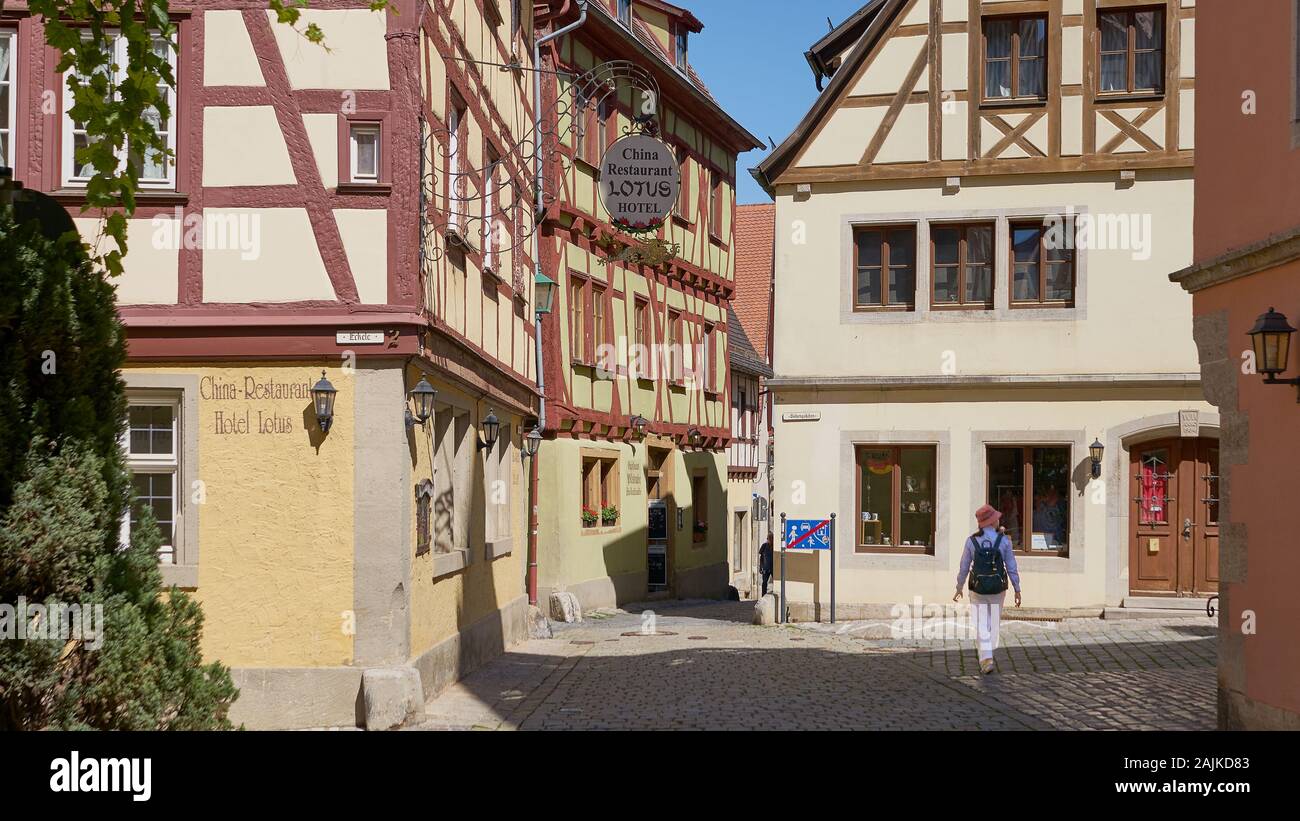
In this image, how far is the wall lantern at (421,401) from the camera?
10.9 metres

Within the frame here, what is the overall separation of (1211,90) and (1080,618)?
933 cm

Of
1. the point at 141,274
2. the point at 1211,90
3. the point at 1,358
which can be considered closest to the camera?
the point at 1,358

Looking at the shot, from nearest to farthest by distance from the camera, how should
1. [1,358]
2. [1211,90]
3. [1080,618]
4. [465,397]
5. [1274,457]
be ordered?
[1,358]
[1274,457]
[1211,90]
[465,397]
[1080,618]

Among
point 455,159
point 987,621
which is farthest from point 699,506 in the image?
point 455,159

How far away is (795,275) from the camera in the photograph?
18.7m

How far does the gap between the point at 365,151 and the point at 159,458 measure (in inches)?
109

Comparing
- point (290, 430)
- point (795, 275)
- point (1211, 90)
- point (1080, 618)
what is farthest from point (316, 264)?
point (1080, 618)

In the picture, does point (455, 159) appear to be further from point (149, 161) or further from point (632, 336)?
point (632, 336)

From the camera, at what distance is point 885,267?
18.8 metres

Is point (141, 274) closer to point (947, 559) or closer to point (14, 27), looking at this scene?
point (14, 27)

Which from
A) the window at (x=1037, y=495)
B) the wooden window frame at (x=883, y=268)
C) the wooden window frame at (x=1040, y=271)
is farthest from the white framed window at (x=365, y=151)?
the window at (x=1037, y=495)

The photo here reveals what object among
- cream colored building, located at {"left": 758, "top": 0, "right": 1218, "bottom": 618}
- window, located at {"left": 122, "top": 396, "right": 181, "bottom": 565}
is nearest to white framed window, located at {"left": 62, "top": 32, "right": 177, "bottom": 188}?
window, located at {"left": 122, "top": 396, "right": 181, "bottom": 565}

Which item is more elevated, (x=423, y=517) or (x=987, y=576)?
(x=423, y=517)

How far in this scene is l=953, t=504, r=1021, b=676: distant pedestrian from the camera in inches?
524
